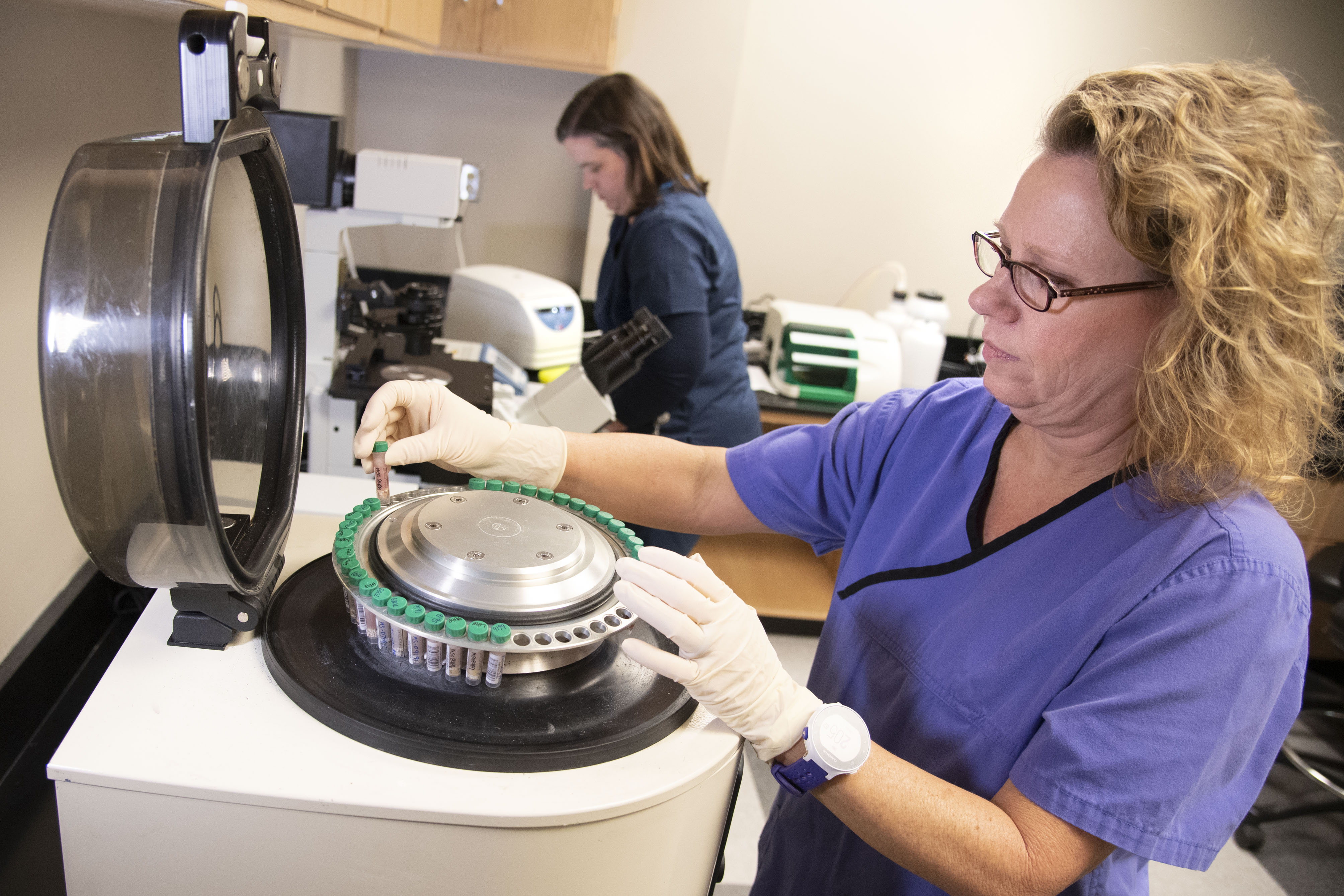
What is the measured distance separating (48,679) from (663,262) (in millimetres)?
1452

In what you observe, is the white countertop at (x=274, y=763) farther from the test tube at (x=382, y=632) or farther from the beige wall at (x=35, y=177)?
the beige wall at (x=35, y=177)

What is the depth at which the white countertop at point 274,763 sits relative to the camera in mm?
597

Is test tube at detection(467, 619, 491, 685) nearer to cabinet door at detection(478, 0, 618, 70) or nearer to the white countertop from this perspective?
the white countertop

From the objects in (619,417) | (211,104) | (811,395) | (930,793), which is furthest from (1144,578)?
(811,395)

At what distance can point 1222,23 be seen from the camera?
3.12m

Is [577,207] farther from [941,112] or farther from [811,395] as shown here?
[941,112]

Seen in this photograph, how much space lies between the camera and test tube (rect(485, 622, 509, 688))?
0.66m

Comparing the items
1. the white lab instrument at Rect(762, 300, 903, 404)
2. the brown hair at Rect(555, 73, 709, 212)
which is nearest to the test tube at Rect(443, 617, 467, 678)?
the brown hair at Rect(555, 73, 709, 212)

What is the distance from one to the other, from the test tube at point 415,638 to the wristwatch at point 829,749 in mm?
336

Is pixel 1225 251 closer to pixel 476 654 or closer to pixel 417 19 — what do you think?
pixel 476 654

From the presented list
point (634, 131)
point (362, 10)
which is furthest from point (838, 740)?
point (634, 131)

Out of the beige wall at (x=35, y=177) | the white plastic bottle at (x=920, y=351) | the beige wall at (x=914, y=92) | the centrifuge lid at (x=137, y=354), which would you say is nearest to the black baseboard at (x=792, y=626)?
the white plastic bottle at (x=920, y=351)

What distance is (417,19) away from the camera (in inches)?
77.6

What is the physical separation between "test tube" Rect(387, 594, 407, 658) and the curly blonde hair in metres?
0.68
